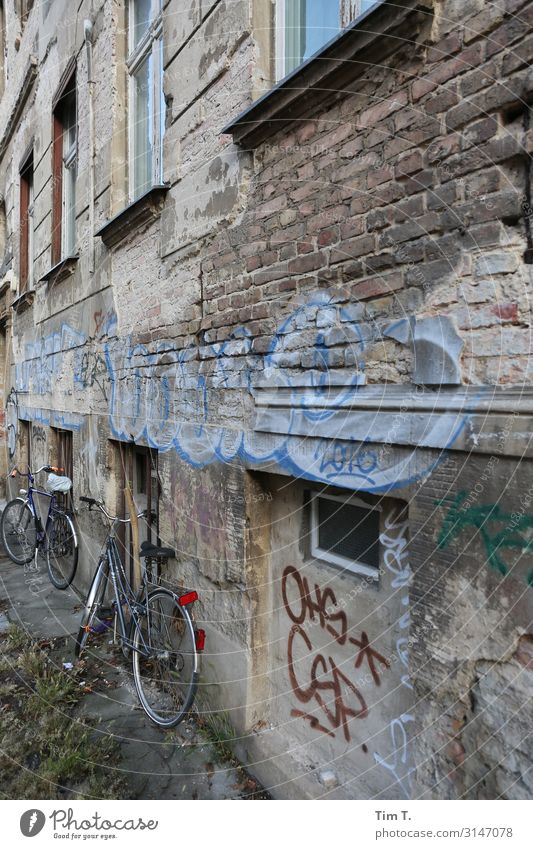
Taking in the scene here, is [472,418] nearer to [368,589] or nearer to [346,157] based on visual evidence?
[368,589]

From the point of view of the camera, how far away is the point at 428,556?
6.17 ft

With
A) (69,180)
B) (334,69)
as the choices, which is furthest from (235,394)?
(69,180)

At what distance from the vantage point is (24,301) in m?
8.23

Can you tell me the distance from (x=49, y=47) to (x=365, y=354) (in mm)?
7112

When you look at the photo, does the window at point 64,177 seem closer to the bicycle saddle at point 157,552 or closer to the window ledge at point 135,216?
the window ledge at point 135,216

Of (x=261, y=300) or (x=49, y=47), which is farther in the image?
(x=49, y=47)

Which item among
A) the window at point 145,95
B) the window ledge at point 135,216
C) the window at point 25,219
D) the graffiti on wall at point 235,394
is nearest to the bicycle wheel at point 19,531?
the graffiti on wall at point 235,394

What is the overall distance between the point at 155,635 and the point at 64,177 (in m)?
5.64

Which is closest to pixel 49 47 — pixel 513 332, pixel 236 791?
pixel 513 332

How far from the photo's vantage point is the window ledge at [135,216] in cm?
378

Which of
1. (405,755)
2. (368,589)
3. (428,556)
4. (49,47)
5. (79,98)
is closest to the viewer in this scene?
(428,556)

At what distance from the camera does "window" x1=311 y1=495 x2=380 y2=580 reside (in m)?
2.39

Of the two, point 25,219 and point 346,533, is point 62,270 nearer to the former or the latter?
point 25,219

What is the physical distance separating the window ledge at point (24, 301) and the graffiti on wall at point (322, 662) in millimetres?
6692
